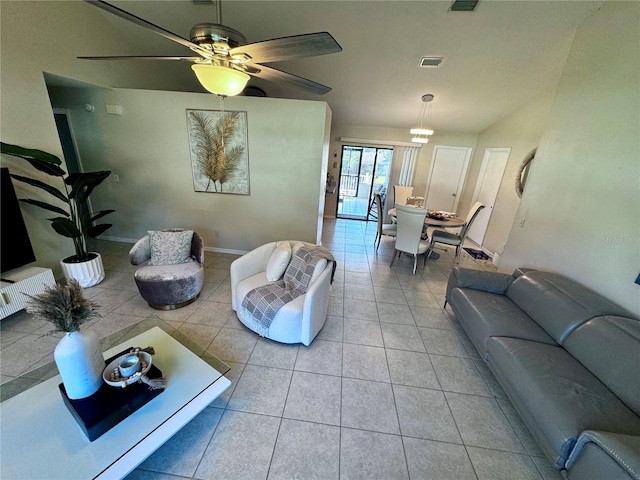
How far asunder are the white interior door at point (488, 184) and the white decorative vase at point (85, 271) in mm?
6572

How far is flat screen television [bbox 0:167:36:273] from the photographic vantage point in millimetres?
2279

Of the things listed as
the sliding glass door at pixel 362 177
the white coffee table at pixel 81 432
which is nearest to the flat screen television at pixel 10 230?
the white coffee table at pixel 81 432

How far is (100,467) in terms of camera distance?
3.47 feet

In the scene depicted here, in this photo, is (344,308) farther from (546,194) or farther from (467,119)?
(467,119)

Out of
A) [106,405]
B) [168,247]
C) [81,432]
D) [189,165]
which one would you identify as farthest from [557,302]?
[189,165]

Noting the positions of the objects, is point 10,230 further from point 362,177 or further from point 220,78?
point 362,177

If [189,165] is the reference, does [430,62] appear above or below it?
above

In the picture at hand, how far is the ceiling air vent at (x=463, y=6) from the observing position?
2365 millimetres

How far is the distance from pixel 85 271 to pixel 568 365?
4541 millimetres

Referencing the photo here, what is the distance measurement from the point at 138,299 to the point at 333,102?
454 cm

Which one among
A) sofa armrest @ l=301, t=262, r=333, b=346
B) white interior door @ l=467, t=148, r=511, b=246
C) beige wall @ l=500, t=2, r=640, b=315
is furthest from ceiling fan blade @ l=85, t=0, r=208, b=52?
white interior door @ l=467, t=148, r=511, b=246

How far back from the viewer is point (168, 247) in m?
2.66

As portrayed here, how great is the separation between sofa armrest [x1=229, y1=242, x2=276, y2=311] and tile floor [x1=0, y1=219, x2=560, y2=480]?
40cm

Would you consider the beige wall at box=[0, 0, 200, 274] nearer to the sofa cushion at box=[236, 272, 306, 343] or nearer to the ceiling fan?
the ceiling fan
